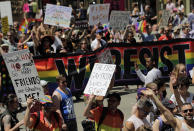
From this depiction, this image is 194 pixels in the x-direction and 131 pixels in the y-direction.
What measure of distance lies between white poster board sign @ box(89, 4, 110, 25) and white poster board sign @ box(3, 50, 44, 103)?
851 centimetres

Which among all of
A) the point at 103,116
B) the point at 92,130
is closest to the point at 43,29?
the point at 92,130

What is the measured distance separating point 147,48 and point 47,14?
374cm

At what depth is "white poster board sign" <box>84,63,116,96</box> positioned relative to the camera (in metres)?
6.38

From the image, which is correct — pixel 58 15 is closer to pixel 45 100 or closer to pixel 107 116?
pixel 45 100

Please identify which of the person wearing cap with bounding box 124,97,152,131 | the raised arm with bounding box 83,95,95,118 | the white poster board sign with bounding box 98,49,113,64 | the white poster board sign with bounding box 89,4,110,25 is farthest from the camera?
the white poster board sign with bounding box 89,4,110,25

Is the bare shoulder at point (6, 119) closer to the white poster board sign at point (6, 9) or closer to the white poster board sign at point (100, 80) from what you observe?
the white poster board sign at point (100, 80)

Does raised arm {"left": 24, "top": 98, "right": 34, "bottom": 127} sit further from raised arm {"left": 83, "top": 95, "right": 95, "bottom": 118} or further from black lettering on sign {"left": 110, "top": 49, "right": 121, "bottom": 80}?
black lettering on sign {"left": 110, "top": 49, "right": 121, "bottom": 80}

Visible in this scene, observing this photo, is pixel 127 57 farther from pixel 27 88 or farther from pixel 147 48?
pixel 27 88

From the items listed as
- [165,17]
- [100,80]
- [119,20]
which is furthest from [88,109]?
[165,17]

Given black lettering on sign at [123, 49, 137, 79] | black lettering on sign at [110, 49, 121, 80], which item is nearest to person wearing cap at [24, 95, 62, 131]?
black lettering on sign at [110, 49, 121, 80]

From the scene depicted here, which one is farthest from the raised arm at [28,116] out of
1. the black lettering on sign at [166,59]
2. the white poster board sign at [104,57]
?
the black lettering on sign at [166,59]

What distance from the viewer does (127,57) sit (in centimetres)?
1241

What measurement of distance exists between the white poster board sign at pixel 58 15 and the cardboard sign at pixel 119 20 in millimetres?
1466

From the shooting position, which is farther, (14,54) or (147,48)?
(147,48)
